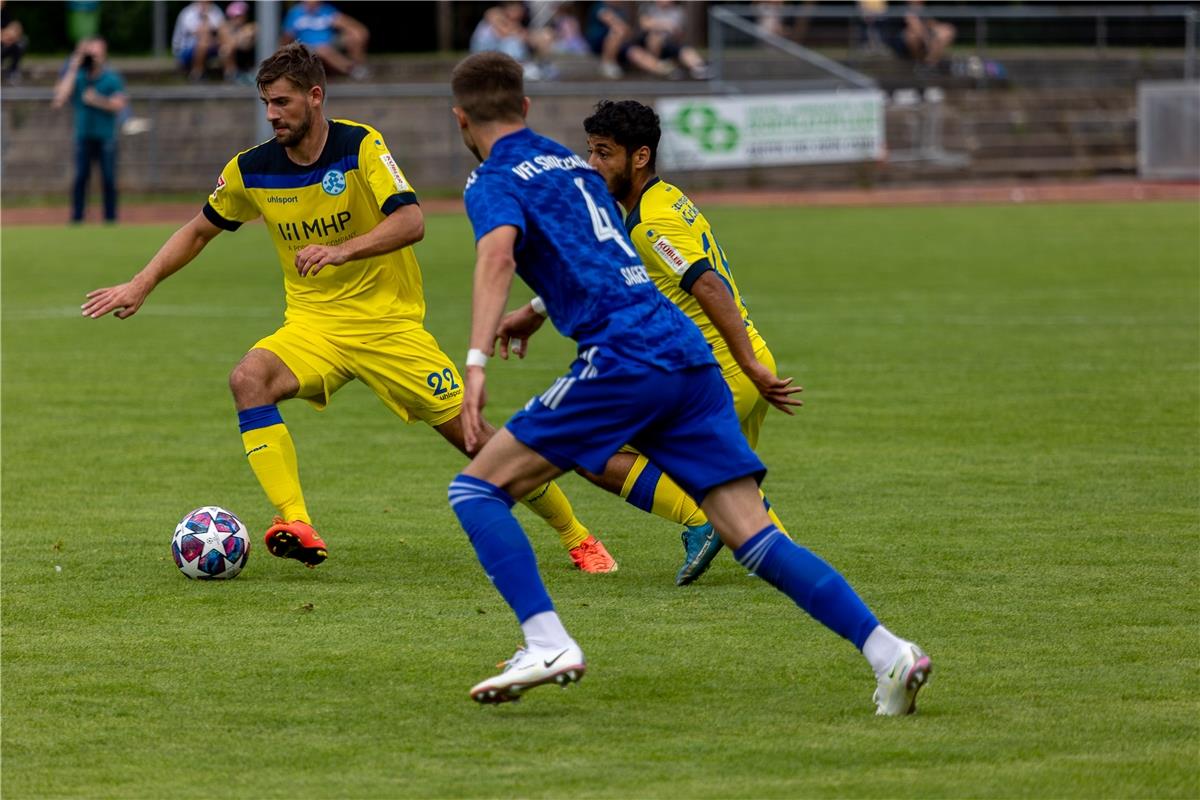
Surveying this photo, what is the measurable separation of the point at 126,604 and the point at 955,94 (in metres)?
→ 30.0

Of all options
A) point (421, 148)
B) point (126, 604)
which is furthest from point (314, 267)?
point (421, 148)

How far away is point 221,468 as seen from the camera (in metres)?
10.0

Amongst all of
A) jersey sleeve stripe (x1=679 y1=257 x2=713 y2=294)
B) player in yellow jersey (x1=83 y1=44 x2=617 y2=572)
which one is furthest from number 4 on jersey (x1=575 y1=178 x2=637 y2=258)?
player in yellow jersey (x1=83 y1=44 x2=617 y2=572)

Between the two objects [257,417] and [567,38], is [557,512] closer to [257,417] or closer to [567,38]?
[257,417]

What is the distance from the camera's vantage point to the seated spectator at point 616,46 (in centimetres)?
3347

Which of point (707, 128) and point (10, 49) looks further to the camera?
point (10, 49)

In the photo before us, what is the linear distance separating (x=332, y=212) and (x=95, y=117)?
66.6ft

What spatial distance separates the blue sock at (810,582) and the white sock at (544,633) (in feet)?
1.85

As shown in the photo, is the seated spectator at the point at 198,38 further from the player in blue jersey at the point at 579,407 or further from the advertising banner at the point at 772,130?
the player in blue jersey at the point at 579,407

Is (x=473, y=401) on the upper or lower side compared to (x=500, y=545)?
upper

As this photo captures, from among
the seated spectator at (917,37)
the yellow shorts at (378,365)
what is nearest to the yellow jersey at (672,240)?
the yellow shorts at (378,365)

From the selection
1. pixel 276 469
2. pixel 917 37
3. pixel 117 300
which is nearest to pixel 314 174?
pixel 117 300

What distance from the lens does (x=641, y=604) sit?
6801 mm

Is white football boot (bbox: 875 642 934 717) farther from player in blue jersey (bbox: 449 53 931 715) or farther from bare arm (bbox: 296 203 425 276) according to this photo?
bare arm (bbox: 296 203 425 276)
